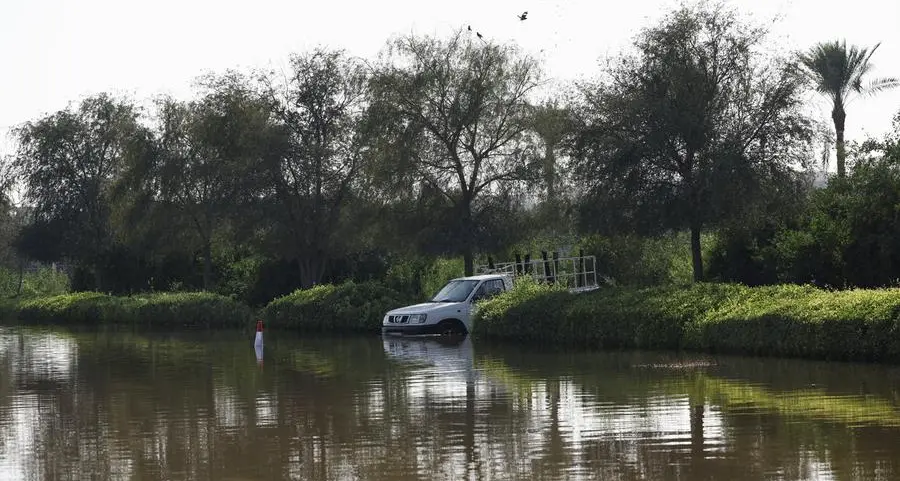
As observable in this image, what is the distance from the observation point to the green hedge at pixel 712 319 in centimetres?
2167

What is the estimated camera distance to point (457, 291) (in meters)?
33.9

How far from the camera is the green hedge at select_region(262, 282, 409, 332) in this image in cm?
3788

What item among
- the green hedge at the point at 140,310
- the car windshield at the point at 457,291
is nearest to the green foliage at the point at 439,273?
the green hedge at the point at 140,310

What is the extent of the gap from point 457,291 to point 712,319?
394 inches

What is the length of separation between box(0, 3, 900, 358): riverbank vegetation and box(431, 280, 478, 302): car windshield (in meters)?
2.18

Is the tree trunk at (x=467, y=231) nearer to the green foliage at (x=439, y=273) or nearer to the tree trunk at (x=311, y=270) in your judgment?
the green foliage at (x=439, y=273)

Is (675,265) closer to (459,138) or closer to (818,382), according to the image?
(459,138)

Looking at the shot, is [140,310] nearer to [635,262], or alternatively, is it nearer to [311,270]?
[311,270]

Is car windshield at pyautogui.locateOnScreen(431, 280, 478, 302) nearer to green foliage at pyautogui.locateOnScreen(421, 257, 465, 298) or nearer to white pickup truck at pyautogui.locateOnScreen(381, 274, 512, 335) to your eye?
white pickup truck at pyautogui.locateOnScreen(381, 274, 512, 335)

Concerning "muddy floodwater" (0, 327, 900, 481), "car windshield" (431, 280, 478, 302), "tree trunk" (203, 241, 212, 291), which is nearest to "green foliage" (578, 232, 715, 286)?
"car windshield" (431, 280, 478, 302)

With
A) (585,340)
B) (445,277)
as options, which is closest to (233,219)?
(445,277)

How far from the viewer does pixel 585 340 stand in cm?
2836

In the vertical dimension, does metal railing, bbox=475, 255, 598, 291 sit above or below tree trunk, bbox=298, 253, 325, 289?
below

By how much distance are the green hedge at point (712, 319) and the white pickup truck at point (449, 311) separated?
40.1 inches
